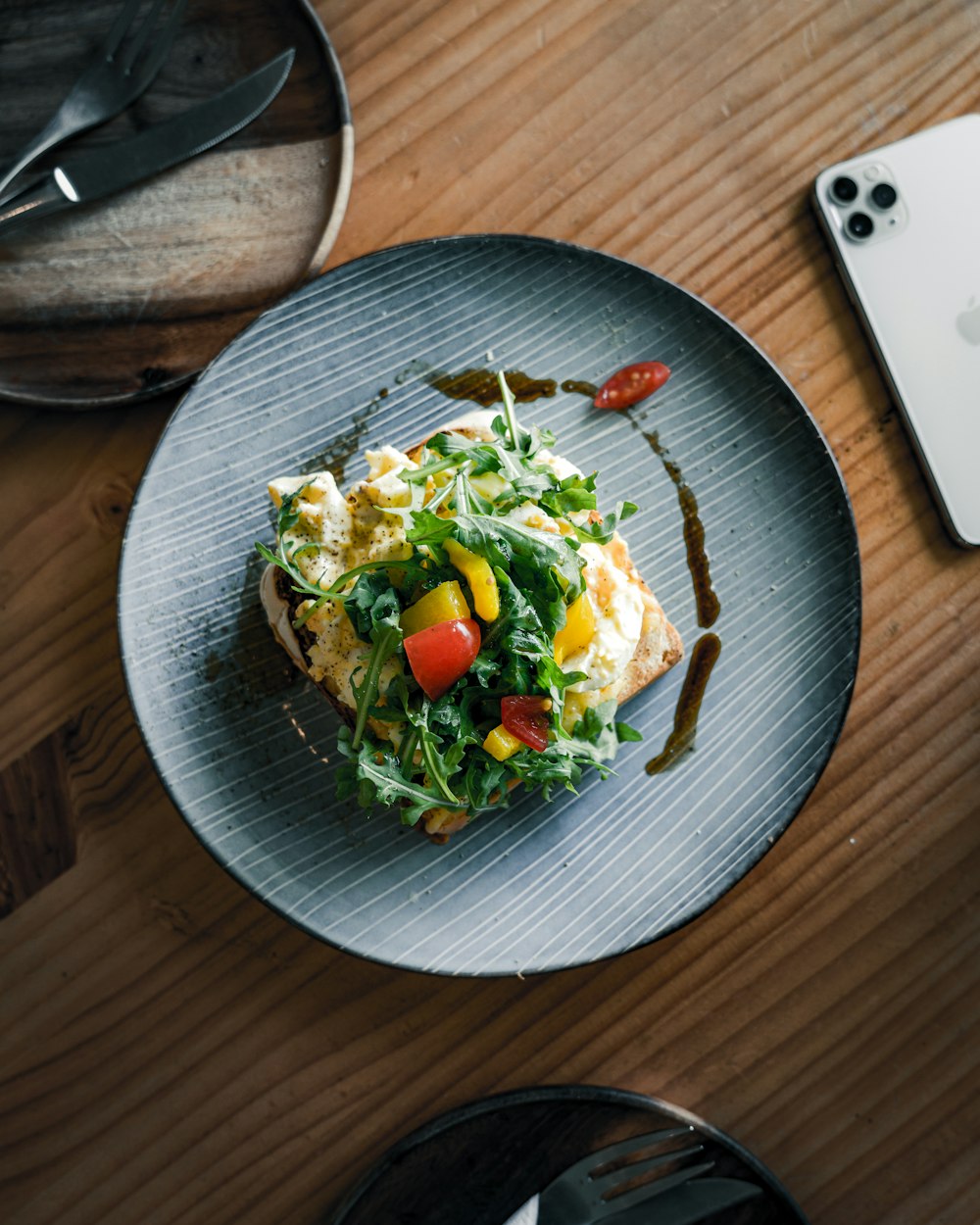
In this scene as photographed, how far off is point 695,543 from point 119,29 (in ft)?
6.76

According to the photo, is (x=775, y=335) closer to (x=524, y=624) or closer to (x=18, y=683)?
(x=524, y=624)

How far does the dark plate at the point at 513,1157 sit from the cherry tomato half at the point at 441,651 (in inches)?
45.0

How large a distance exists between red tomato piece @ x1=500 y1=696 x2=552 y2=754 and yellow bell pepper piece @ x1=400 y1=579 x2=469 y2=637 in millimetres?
227

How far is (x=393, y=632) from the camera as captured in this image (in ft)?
6.75

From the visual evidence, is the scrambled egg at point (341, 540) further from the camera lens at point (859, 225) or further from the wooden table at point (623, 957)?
the camera lens at point (859, 225)

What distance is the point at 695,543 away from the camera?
2539mm

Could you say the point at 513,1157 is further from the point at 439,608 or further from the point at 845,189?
the point at 845,189

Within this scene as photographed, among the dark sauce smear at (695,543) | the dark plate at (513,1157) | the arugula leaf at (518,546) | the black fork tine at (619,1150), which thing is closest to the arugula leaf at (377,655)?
the arugula leaf at (518,546)

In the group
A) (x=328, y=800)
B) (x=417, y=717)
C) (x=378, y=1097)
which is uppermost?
(x=417, y=717)

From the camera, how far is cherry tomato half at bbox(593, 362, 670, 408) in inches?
98.9

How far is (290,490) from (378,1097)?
1599 millimetres

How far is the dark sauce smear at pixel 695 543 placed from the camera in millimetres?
2529

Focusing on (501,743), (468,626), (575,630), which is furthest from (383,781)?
(575,630)

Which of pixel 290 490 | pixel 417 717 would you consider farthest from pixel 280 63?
pixel 417 717
